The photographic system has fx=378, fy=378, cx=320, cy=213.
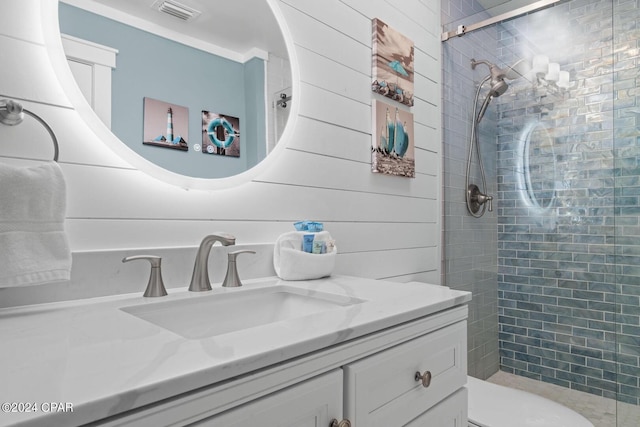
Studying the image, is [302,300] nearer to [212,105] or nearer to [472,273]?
[212,105]

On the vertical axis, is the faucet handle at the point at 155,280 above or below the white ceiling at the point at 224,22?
below

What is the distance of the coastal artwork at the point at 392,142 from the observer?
160 centimetres

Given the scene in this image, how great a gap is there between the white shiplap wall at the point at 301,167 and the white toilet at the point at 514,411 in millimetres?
571

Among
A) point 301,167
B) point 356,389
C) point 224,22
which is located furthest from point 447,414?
point 224,22

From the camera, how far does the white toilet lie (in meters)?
1.34

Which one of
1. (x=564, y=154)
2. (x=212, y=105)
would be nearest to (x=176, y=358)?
(x=212, y=105)

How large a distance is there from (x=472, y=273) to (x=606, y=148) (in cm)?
85

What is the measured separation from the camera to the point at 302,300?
1004 mm

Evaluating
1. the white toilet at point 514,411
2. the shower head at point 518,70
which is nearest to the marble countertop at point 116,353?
the white toilet at point 514,411

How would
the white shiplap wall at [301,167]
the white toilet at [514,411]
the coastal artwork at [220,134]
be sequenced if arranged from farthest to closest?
the white toilet at [514,411]
the coastal artwork at [220,134]
the white shiplap wall at [301,167]

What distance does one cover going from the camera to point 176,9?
101 centimetres

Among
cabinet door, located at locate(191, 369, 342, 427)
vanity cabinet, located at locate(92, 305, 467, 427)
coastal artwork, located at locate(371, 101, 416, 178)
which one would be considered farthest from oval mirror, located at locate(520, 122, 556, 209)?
cabinet door, located at locate(191, 369, 342, 427)

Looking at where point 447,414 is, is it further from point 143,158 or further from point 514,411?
point 143,158

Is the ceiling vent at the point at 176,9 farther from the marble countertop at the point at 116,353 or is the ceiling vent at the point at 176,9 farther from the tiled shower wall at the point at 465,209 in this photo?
the tiled shower wall at the point at 465,209
